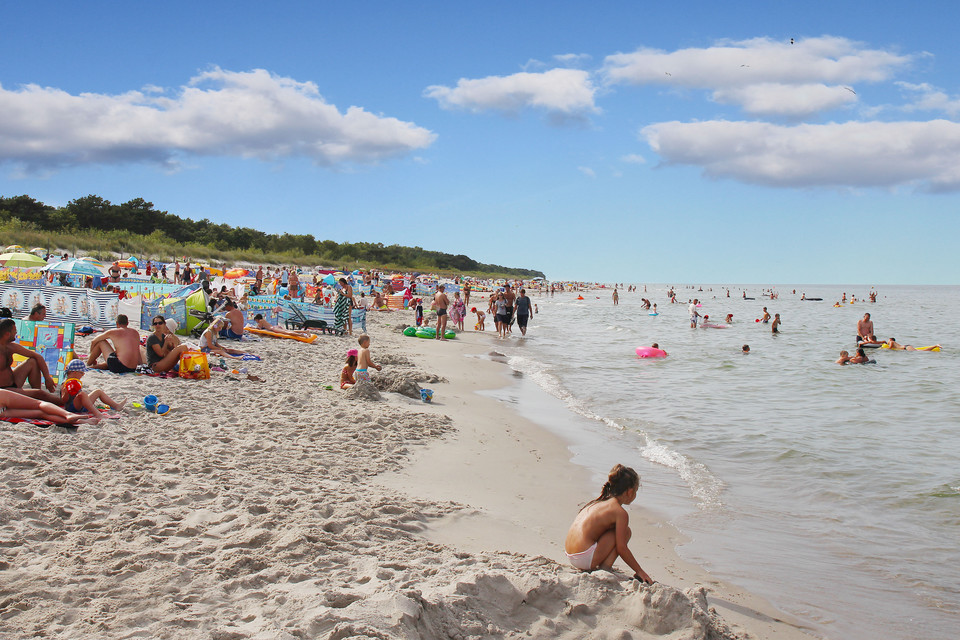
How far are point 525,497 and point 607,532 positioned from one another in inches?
77.1

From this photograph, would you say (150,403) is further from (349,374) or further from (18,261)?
(18,261)

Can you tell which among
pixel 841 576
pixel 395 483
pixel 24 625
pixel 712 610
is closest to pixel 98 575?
pixel 24 625

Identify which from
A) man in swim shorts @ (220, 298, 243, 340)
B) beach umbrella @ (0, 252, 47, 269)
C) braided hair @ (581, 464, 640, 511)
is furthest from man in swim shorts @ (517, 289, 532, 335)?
braided hair @ (581, 464, 640, 511)

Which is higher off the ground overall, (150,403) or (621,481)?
(621,481)

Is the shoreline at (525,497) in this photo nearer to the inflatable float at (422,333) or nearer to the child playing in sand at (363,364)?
the child playing in sand at (363,364)

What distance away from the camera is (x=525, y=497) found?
220 inches

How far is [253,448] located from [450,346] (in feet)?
37.1

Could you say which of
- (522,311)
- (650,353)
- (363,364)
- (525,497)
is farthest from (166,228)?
(525,497)

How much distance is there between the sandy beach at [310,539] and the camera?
9.64 feet

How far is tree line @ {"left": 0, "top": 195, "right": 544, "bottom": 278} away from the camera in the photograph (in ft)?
158

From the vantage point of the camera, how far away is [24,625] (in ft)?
8.98

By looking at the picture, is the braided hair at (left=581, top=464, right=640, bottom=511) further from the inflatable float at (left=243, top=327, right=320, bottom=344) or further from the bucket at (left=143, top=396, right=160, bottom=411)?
the inflatable float at (left=243, top=327, right=320, bottom=344)

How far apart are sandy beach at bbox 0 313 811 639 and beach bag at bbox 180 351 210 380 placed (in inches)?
52.8

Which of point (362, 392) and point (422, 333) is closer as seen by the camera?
point (362, 392)
